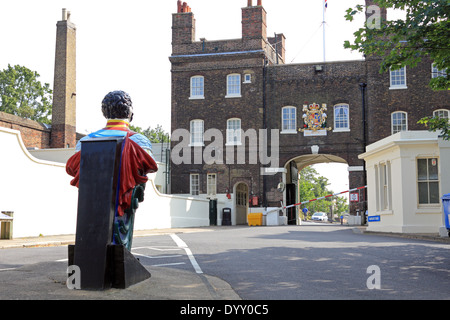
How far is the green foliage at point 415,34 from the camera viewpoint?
10945mm

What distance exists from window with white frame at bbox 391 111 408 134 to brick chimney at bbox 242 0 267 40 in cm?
1083

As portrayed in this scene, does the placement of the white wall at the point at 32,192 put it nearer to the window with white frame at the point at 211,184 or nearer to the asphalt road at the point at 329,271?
the asphalt road at the point at 329,271

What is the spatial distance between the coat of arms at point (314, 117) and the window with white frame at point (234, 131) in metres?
4.37

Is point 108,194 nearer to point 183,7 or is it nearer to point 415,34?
point 415,34

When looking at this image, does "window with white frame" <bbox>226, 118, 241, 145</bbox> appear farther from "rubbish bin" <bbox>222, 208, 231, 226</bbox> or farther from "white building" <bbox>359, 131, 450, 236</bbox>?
"white building" <bbox>359, 131, 450, 236</bbox>

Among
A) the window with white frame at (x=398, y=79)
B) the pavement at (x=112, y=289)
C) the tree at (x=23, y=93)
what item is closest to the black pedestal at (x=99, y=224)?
the pavement at (x=112, y=289)

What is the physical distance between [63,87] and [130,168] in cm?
3656

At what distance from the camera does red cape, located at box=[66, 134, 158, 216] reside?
6.01 meters

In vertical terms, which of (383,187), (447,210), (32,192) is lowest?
(447,210)

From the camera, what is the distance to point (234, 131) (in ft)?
132

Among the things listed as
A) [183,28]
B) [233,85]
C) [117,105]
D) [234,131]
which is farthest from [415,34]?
[183,28]

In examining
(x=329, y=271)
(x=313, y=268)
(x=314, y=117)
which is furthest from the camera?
(x=314, y=117)
